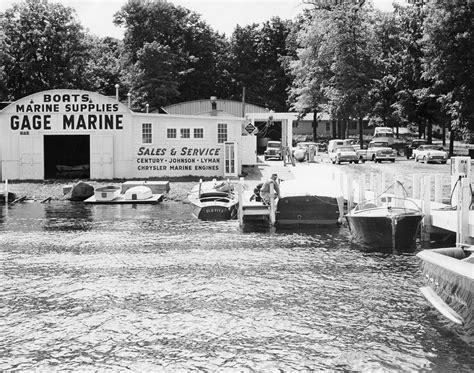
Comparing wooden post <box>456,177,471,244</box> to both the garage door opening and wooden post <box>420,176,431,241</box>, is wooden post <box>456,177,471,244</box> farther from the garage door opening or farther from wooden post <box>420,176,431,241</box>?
the garage door opening

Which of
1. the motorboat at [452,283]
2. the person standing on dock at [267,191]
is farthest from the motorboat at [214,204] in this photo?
the motorboat at [452,283]

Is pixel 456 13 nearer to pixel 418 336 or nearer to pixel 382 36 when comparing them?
pixel 382 36

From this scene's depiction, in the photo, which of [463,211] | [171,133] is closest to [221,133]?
[171,133]

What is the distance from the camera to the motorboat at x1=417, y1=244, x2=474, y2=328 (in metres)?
13.0

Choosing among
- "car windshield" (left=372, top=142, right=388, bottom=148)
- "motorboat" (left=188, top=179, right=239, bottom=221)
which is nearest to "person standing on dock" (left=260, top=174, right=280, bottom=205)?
"motorboat" (left=188, top=179, right=239, bottom=221)

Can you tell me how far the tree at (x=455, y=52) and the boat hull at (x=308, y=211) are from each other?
32122mm

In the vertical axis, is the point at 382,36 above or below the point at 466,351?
above

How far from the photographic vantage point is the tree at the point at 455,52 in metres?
55.3

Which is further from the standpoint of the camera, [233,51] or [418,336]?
[233,51]

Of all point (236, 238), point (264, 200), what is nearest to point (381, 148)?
point (264, 200)

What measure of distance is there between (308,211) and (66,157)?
24632 millimetres

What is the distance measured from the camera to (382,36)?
75500mm

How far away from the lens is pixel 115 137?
42781 mm

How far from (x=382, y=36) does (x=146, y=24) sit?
102 feet
